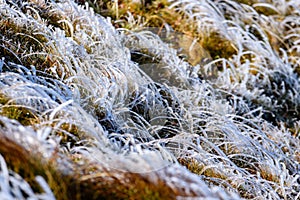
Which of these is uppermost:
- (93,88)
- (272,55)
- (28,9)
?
(28,9)

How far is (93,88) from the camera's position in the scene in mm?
2898

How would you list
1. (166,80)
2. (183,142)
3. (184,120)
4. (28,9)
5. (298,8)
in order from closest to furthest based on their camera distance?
(183,142) < (184,120) < (28,9) < (166,80) < (298,8)

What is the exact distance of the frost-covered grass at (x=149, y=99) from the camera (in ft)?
6.29

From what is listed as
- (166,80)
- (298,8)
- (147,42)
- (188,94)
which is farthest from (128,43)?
(298,8)

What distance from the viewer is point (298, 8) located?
489 centimetres

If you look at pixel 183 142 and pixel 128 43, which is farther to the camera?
pixel 128 43

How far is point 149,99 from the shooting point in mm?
3189

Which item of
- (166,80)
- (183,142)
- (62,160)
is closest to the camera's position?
(62,160)

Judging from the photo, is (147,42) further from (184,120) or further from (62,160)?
(62,160)

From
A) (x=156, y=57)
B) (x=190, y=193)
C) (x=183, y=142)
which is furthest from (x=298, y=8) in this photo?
(x=190, y=193)

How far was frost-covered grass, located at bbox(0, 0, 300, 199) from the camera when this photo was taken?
6.29 feet

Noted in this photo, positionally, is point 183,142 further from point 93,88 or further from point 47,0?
point 47,0

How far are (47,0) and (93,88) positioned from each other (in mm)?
979

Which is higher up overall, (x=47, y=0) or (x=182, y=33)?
(x=47, y=0)
